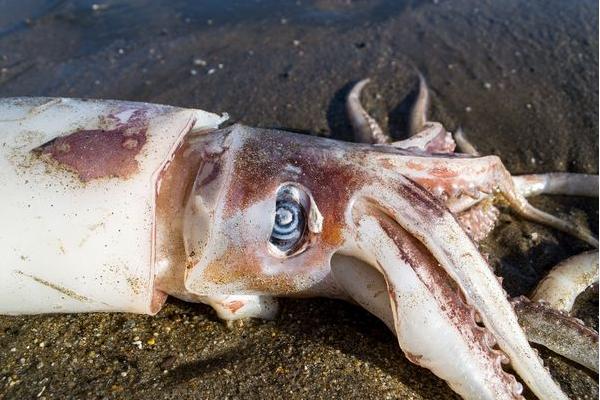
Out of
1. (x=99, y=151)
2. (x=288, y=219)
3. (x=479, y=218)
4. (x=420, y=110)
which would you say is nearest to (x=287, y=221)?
(x=288, y=219)

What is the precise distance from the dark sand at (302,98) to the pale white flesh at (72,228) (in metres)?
0.32

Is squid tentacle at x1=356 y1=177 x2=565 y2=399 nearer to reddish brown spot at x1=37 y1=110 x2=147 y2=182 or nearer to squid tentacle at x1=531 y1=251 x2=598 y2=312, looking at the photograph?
squid tentacle at x1=531 y1=251 x2=598 y2=312

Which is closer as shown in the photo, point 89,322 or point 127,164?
point 127,164

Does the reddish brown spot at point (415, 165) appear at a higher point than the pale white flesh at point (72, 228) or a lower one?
higher

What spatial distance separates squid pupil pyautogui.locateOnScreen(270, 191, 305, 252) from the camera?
242 cm

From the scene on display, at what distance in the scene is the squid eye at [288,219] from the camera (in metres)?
2.42

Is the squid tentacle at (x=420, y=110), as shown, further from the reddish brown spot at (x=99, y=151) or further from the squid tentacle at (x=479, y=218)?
the reddish brown spot at (x=99, y=151)

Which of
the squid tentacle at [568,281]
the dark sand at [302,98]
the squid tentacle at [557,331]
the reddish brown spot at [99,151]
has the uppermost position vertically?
the reddish brown spot at [99,151]

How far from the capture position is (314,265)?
2.49 meters

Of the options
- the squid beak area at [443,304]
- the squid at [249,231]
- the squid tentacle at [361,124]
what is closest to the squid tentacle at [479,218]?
the squid at [249,231]

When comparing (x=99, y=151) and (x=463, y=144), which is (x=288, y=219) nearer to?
(x=99, y=151)

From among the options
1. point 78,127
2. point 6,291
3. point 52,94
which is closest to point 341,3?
point 52,94

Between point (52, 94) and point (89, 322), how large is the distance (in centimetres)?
307

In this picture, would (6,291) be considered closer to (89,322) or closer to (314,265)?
(89,322)
